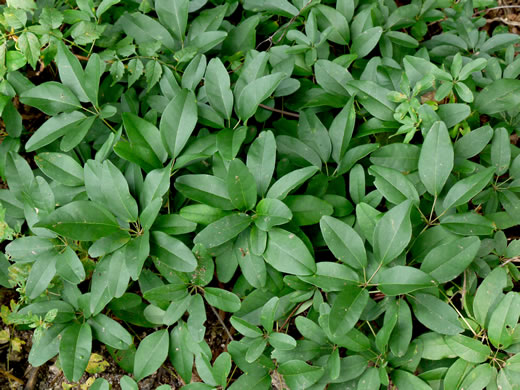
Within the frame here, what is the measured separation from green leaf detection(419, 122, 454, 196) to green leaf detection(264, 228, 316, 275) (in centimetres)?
47

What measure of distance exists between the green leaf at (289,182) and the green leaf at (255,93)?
0.90 ft

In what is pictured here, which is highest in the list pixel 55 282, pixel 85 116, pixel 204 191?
pixel 85 116

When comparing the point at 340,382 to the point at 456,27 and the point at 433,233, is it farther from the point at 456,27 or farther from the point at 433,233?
the point at 456,27

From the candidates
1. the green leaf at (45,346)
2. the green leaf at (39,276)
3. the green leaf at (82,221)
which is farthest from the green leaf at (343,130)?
the green leaf at (45,346)

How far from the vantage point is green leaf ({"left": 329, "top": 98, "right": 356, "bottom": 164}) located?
1.59 m

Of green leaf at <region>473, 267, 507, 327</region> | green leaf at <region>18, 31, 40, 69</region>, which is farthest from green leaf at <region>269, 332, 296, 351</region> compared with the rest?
green leaf at <region>18, 31, 40, 69</region>

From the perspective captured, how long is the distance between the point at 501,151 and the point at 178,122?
3.71 ft

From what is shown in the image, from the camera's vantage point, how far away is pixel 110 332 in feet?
5.09

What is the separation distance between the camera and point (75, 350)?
150 centimetres

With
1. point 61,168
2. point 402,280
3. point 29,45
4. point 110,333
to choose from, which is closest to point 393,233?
point 402,280

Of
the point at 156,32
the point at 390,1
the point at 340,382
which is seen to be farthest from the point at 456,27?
the point at 340,382

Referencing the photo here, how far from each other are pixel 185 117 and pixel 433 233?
0.91 m

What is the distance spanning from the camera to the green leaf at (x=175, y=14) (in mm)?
1749

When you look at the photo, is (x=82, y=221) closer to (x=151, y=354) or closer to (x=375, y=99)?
(x=151, y=354)
